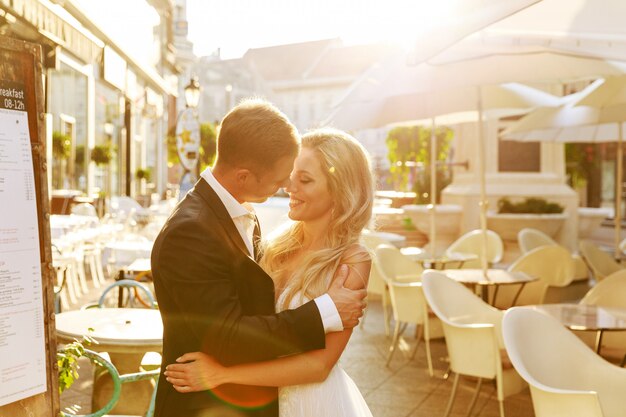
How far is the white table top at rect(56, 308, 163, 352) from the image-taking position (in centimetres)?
342

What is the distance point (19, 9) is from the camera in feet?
24.9

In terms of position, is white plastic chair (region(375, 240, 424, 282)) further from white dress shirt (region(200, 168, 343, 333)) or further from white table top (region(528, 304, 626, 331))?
white dress shirt (region(200, 168, 343, 333))

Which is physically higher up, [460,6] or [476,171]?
[460,6]

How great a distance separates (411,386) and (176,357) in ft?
14.3

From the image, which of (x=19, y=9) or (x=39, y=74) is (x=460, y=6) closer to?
(x=39, y=74)

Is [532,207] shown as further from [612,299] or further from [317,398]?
[317,398]

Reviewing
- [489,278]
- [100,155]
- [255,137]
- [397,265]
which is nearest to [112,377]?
[255,137]

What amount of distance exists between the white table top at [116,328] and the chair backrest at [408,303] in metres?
2.84

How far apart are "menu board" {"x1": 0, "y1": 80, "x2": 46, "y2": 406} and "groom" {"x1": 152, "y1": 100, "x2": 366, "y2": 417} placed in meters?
0.30

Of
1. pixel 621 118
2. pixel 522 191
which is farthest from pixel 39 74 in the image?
pixel 522 191

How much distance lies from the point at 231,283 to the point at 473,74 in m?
5.44

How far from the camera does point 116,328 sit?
146 inches

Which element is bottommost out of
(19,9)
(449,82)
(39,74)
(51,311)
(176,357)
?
(176,357)

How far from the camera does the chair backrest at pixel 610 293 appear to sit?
18.6 feet
